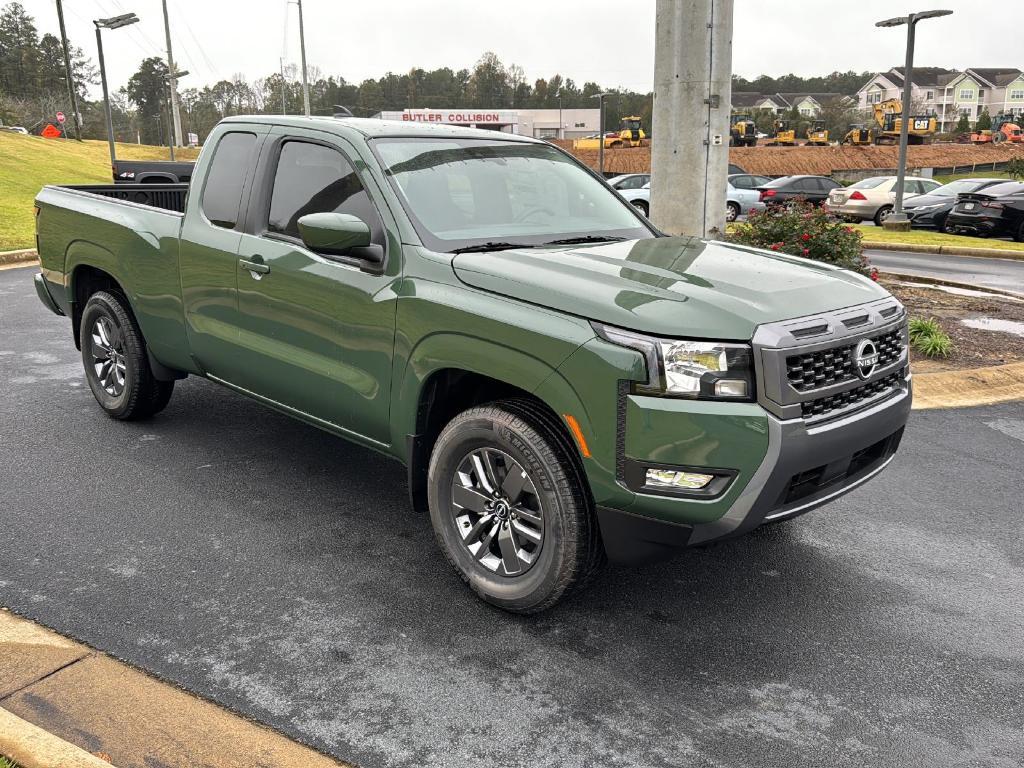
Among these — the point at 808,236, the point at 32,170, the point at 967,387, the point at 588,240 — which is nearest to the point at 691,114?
the point at 808,236

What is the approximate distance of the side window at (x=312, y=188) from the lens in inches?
165

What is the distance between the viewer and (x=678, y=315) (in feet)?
10.3

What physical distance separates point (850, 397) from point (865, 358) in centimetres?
15

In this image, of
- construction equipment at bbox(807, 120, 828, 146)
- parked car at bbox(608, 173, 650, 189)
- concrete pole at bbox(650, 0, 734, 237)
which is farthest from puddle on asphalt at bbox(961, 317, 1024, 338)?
construction equipment at bbox(807, 120, 828, 146)

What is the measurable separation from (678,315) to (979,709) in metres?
1.65

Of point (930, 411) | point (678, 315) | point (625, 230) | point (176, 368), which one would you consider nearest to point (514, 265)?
point (678, 315)

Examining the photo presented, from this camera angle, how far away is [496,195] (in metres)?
4.38

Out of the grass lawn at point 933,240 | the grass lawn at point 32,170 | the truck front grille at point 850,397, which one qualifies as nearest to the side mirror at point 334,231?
A: the truck front grille at point 850,397

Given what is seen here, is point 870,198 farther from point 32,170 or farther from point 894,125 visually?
point 894,125

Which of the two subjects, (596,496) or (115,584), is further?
(115,584)

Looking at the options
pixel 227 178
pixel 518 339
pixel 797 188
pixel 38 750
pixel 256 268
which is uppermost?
pixel 227 178

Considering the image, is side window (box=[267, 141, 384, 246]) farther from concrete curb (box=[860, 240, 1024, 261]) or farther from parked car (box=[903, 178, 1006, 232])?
parked car (box=[903, 178, 1006, 232])

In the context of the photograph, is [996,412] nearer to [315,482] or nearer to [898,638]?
[898,638]

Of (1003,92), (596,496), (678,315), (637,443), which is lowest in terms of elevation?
(596,496)
